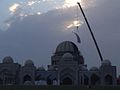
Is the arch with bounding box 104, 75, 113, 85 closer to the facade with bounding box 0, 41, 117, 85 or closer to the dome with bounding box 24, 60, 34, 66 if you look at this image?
the facade with bounding box 0, 41, 117, 85

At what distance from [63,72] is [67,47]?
39.6ft

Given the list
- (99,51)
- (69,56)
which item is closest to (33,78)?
(69,56)

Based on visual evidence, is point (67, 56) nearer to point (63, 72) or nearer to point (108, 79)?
point (63, 72)

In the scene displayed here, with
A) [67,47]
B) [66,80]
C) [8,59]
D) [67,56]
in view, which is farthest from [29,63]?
[67,47]

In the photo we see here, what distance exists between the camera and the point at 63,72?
105562mm

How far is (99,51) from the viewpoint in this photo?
10625 cm

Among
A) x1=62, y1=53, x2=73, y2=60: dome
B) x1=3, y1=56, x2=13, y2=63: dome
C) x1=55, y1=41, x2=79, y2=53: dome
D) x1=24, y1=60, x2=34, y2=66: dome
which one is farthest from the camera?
x1=55, y1=41, x2=79, y2=53: dome

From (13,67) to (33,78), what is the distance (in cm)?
683

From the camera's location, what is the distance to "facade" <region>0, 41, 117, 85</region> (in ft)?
345

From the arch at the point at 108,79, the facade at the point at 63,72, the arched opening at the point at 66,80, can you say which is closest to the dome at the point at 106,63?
the facade at the point at 63,72

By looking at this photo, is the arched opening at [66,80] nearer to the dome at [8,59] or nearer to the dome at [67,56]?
the dome at [67,56]

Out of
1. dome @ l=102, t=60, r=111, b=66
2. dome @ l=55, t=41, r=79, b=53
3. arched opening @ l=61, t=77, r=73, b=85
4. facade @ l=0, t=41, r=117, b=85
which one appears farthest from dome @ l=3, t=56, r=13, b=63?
dome @ l=102, t=60, r=111, b=66

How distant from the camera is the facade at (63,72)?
345 ft

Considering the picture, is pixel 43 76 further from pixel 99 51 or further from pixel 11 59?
pixel 99 51
